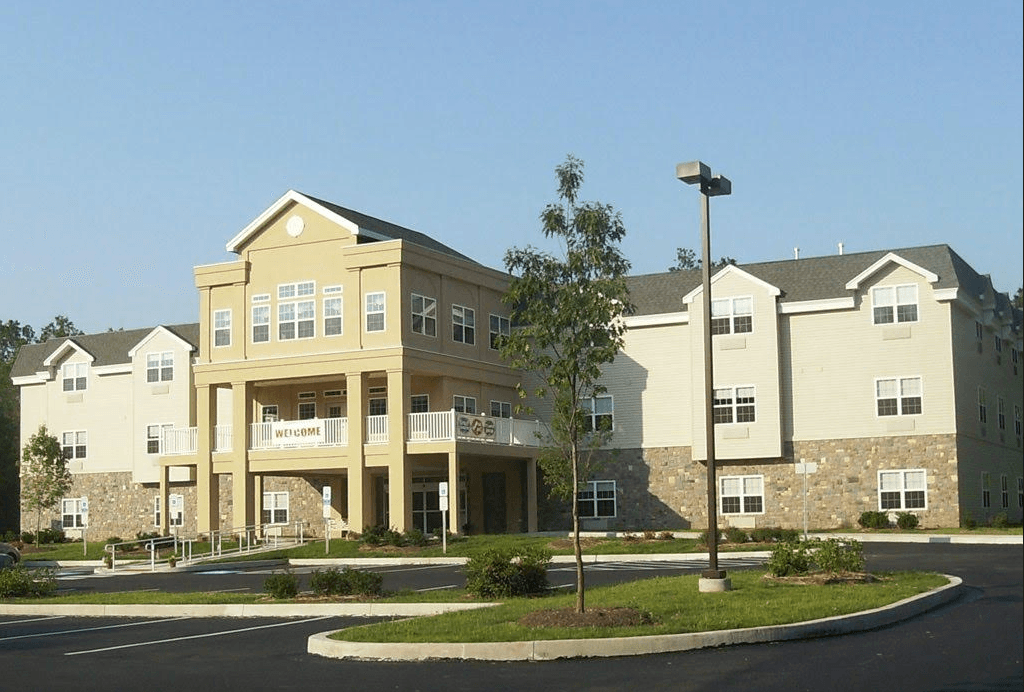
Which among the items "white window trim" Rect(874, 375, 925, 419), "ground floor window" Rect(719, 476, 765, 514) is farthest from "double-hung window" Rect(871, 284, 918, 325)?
"ground floor window" Rect(719, 476, 765, 514)

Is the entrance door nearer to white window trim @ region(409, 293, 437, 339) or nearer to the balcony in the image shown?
the balcony

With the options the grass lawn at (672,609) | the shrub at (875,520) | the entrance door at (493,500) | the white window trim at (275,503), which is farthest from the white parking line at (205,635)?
the white window trim at (275,503)

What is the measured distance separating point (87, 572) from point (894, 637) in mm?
28980

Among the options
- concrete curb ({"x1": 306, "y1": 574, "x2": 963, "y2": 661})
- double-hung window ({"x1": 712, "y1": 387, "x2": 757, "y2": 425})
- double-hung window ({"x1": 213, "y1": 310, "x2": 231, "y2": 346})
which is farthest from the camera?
double-hung window ({"x1": 213, "y1": 310, "x2": 231, "y2": 346})

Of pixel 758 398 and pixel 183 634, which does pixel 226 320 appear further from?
pixel 183 634

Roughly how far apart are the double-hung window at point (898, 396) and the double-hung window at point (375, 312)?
659 inches

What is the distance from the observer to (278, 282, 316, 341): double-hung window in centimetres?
4466

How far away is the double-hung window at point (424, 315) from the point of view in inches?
1716

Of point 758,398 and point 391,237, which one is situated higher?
point 391,237

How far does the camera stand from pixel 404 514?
1651 inches

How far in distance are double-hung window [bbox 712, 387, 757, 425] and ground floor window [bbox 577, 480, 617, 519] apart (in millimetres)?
5025

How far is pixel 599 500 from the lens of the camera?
48375 millimetres

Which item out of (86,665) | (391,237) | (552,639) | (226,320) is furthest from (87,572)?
(552,639)

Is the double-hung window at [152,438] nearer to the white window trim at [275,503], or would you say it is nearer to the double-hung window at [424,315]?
the white window trim at [275,503]
